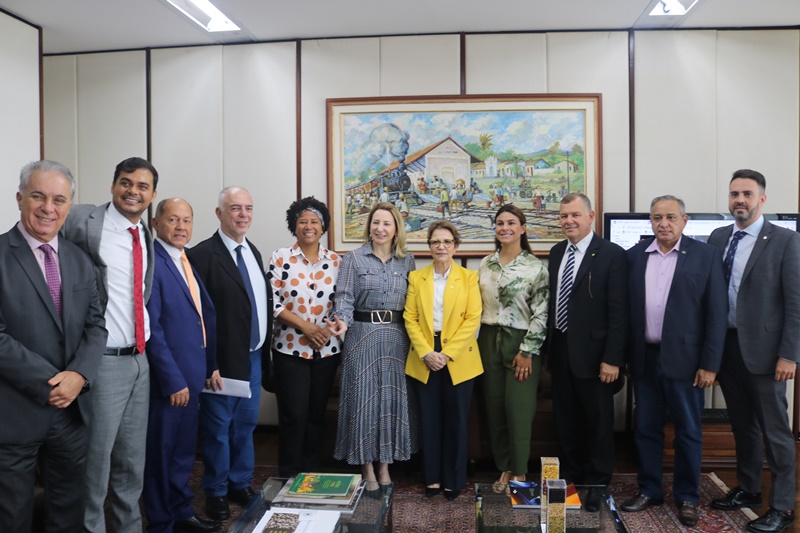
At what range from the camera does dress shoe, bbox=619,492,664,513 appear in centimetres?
296

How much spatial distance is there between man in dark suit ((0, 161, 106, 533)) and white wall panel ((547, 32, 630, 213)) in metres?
3.43

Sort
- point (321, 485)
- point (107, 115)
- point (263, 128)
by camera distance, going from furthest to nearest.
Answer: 1. point (107, 115)
2. point (263, 128)
3. point (321, 485)

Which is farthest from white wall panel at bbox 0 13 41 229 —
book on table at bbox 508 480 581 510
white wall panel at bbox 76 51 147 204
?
book on table at bbox 508 480 581 510

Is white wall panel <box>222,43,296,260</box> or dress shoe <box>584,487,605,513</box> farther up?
white wall panel <box>222,43,296,260</box>

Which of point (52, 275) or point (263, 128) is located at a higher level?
point (263, 128)

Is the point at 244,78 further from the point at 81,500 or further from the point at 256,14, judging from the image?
the point at 81,500

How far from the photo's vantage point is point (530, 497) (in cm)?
240

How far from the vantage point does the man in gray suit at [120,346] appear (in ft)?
7.44

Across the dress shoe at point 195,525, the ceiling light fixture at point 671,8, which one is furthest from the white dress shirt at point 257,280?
the ceiling light fixture at point 671,8

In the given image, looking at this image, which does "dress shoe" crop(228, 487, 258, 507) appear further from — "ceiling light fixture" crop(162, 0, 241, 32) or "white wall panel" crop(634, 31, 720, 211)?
"white wall panel" crop(634, 31, 720, 211)

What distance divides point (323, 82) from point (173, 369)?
265cm

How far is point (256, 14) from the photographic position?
12.5ft

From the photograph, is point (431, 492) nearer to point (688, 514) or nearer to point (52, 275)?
point (688, 514)

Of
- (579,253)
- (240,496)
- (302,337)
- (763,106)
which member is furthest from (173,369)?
(763,106)
